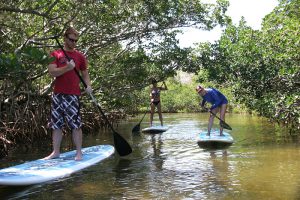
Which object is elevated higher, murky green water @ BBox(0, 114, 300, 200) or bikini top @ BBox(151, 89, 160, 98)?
bikini top @ BBox(151, 89, 160, 98)

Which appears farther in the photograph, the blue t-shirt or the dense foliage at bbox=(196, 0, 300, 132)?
the dense foliage at bbox=(196, 0, 300, 132)

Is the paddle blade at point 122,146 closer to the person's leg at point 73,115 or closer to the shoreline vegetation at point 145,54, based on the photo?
the person's leg at point 73,115

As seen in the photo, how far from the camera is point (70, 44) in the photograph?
462cm

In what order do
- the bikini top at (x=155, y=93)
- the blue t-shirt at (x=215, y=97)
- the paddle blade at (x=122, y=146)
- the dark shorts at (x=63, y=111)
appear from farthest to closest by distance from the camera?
the bikini top at (x=155, y=93) → the blue t-shirt at (x=215, y=97) → the paddle blade at (x=122, y=146) → the dark shorts at (x=63, y=111)

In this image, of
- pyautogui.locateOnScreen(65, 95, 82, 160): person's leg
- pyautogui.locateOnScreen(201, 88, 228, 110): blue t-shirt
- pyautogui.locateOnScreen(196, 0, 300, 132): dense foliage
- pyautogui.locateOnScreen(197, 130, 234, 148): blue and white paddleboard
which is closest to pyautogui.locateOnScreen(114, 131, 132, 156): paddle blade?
pyautogui.locateOnScreen(65, 95, 82, 160): person's leg

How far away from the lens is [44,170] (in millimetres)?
4246

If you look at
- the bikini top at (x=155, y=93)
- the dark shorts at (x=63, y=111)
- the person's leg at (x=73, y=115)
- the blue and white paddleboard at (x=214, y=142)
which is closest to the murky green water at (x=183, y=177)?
the blue and white paddleboard at (x=214, y=142)

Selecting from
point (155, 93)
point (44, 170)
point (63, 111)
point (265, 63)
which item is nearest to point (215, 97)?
point (265, 63)

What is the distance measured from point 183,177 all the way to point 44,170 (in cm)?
164

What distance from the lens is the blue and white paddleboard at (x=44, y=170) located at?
3879 mm

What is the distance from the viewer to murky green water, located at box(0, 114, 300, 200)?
394 cm

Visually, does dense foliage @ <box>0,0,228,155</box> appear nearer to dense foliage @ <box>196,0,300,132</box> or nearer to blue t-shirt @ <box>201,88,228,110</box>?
dense foliage @ <box>196,0,300,132</box>

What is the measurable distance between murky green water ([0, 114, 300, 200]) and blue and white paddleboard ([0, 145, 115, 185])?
0.55 ft

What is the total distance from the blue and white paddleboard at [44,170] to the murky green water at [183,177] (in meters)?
0.17
